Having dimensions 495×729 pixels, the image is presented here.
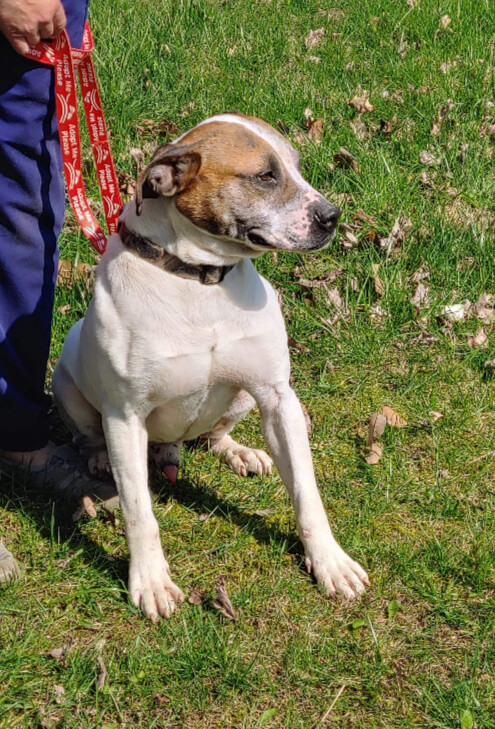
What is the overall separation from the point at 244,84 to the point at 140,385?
296 centimetres

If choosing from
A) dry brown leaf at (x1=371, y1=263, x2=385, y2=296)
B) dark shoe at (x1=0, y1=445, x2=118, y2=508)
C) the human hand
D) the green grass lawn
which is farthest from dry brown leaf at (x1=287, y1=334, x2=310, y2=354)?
the human hand

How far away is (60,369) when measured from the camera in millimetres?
3555

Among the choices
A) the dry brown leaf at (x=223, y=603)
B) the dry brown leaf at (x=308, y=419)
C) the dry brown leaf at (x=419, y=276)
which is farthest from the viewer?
the dry brown leaf at (x=419, y=276)

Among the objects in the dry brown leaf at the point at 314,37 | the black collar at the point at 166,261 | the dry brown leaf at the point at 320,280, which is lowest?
the dry brown leaf at the point at 320,280

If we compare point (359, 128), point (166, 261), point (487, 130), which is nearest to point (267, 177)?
point (166, 261)

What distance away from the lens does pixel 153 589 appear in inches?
116

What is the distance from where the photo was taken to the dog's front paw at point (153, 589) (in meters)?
2.92

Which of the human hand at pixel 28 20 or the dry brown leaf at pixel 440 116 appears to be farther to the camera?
the dry brown leaf at pixel 440 116

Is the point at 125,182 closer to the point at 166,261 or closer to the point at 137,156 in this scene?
the point at 137,156

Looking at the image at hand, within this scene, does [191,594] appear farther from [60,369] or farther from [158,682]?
[60,369]

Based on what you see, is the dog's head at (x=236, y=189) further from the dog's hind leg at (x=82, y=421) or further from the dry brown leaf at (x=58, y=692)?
the dry brown leaf at (x=58, y=692)

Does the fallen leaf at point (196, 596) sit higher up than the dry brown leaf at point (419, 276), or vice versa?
the dry brown leaf at point (419, 276)

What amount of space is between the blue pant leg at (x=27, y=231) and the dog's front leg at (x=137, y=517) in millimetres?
608

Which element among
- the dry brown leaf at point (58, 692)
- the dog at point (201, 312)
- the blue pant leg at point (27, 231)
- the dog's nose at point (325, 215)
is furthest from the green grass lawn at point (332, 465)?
the dog's nose at point (325, 215)
